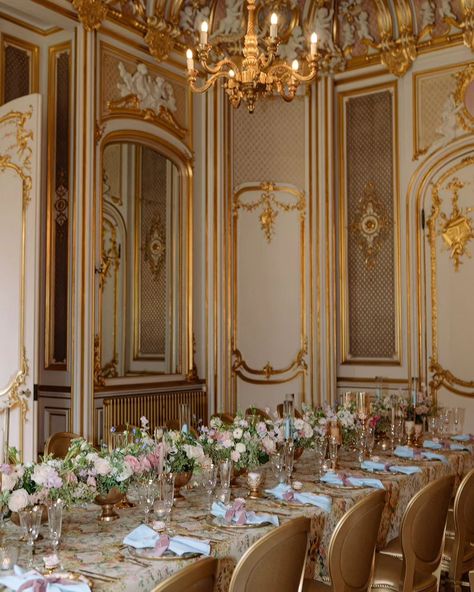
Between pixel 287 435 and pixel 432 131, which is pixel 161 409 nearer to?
pixel 287 435

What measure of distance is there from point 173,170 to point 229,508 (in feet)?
14.5

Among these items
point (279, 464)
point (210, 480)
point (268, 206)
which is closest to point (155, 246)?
point (268, 206)

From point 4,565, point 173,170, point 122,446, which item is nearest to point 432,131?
Result: point 173,170

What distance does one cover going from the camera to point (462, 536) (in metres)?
3.57

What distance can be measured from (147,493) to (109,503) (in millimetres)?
175

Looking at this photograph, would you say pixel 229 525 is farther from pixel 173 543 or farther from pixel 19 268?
pixel 19 268

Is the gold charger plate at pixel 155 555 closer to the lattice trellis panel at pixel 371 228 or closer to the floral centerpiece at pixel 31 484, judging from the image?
the floral centerpiece at pixel 31 484

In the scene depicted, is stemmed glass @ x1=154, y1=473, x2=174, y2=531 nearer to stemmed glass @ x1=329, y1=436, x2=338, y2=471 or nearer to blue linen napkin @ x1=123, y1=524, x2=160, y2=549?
Answer: blue linen napkin @ x1=123, y1=524, x2=160, y2=549

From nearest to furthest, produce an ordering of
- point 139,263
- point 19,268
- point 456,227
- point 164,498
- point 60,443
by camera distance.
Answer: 1. point 164,498
2. point 60,443
3. point 19,268
4. point 139,263
5. point 456,227

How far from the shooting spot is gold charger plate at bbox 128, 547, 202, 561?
2.42m

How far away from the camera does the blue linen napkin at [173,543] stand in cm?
250

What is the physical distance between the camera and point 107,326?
6156 mm

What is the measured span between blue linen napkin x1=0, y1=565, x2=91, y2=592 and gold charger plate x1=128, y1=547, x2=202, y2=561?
0.32m

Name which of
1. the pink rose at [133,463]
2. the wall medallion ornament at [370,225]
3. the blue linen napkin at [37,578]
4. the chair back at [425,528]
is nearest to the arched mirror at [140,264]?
the wall medallion ornament at [370,225]
